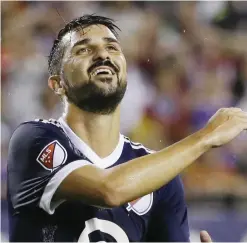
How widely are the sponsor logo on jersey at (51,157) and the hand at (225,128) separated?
397 millimetres

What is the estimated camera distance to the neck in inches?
75.4

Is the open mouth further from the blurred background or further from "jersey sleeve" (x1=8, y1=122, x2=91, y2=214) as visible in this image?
the blurred background

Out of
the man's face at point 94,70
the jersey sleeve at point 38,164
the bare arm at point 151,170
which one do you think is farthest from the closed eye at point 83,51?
the bare arm at point 151,170

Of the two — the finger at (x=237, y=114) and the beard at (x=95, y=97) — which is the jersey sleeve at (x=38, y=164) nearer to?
the beard at (x=95, y=97)

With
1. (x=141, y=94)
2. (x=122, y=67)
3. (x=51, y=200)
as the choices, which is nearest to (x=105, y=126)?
(x=122, y=67)

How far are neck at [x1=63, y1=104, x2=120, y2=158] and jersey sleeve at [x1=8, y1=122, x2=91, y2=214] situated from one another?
0.10m

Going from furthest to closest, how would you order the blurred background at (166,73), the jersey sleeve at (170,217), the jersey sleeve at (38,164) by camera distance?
the blurred background at (166,73)
the jersey sleeve at (170,217)
the jersey sleeve at (38,164)

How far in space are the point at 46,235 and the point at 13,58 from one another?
2648 millimetres

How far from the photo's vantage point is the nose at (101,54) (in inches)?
72.7

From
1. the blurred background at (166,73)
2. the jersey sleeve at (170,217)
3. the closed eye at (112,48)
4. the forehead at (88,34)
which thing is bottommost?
the jersey sleeve at (170,217)

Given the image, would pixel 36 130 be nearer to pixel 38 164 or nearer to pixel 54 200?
pixel 38 164

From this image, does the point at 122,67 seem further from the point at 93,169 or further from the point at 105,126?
the point at 93,169

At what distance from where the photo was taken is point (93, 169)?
5.46ft

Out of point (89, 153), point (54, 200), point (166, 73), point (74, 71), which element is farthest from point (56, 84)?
point (166, 73)
